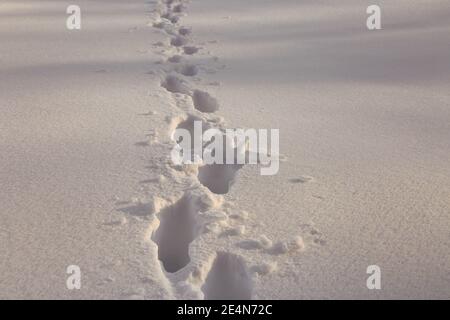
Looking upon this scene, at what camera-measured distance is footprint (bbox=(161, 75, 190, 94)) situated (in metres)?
3.41

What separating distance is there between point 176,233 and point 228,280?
36 cm

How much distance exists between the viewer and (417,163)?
2387mm

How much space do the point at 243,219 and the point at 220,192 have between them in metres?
0.35

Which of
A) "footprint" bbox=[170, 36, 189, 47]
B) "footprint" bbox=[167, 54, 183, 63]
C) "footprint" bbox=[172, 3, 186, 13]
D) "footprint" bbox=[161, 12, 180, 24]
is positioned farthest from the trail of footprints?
"footprint" bbox=[172, 3, 186, 13]

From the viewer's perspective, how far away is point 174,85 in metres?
3.53

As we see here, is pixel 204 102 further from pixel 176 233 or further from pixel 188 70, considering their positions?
pixel 176 233

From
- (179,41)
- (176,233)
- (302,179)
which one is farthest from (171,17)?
(176,233)

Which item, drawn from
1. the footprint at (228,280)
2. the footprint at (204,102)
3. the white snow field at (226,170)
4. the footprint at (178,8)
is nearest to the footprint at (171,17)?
the footprint at (178,8)

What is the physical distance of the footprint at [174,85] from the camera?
341 cm

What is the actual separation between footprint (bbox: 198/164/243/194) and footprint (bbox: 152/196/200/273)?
0.26 m

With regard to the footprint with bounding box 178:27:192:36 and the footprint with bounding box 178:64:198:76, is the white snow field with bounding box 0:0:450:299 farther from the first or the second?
the footprint with bounding box 178:27:192:36

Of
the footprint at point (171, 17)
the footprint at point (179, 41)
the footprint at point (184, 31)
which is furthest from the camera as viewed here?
the footprint at point (171, 17)

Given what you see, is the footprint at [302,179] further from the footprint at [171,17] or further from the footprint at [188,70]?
the footprint at [171,17]

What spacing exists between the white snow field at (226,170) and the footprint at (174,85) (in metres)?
0.01
